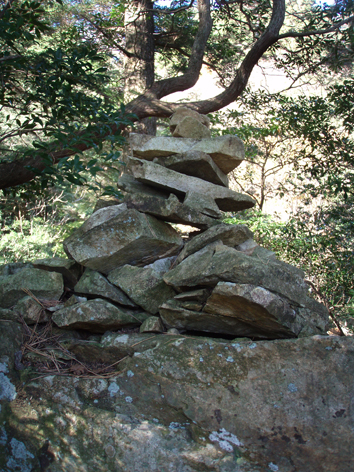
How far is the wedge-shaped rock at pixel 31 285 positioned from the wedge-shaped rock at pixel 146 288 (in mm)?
550

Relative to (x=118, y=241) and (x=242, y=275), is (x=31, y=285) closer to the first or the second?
(x=118, y=241)

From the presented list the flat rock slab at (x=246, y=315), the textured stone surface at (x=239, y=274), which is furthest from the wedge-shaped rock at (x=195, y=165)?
the flat rock slab at (x=246, y=315)

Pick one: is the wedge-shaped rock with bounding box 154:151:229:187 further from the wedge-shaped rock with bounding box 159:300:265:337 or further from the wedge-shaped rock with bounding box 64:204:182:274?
the wedge-shaped rock with bounding box 159:300:265:337

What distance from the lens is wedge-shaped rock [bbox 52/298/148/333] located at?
293 centimetres

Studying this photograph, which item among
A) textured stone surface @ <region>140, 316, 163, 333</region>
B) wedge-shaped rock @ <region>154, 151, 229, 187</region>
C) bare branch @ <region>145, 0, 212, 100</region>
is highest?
bare branch @ <region>145, 0, 212, 100</region>

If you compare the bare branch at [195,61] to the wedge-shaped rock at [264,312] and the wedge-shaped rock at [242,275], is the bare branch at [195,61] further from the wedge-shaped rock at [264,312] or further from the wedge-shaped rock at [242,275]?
the wedge-shaped rock at [264,312]

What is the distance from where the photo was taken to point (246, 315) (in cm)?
262

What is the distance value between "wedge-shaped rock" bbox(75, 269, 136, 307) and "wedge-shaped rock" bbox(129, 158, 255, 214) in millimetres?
1033

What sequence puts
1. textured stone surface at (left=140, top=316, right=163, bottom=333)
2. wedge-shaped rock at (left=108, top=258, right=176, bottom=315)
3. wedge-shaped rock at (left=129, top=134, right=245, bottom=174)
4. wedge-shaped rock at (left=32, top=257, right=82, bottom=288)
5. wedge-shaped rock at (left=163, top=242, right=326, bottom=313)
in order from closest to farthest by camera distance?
wedge-shaped rock at (left=163, top=242, right=326, bottom=313) < textured stone surface at (left=140, top=316, right=163, bottom=333) < wedge-shaped rock at (left=108, top=258, right=176, bottom=315) < wedge-shaped rock at (left=32, top=257, right=82, bottom=288) < wedge-shaped rock at (left=129, top=134, right=245, bottom=174)

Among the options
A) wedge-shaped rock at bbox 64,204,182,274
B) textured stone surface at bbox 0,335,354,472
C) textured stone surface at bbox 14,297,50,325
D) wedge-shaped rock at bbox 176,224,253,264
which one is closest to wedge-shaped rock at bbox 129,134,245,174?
wedge-shaped rock at bbox 64,204,182,274

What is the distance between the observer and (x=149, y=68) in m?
7.18

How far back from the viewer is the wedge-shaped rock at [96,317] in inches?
115

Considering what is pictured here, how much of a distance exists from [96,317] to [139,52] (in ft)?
19.7

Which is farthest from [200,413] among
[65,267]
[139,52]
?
[139,52]
